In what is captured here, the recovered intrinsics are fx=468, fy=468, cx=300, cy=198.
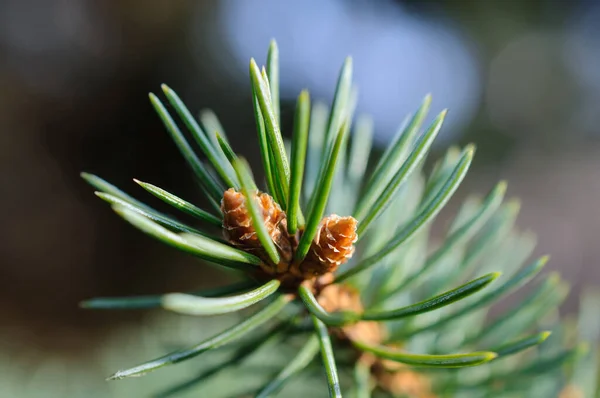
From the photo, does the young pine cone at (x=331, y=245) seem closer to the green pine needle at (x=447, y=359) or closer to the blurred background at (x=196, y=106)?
the green pine needle at (x=447, y=359)

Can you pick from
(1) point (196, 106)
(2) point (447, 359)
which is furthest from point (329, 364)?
(1) point (196, 106)

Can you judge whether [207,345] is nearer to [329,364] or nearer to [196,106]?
[329,364]

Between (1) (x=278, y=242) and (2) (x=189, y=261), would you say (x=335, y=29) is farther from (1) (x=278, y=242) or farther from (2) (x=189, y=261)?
(1) (x=278, y=242)

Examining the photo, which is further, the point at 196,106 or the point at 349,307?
the point at 196,106

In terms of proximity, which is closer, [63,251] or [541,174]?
[63,251]

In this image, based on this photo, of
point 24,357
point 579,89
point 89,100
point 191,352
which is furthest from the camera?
point 579,89

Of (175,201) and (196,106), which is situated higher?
(196,106)

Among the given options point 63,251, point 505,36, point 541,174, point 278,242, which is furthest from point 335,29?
point 278,242
